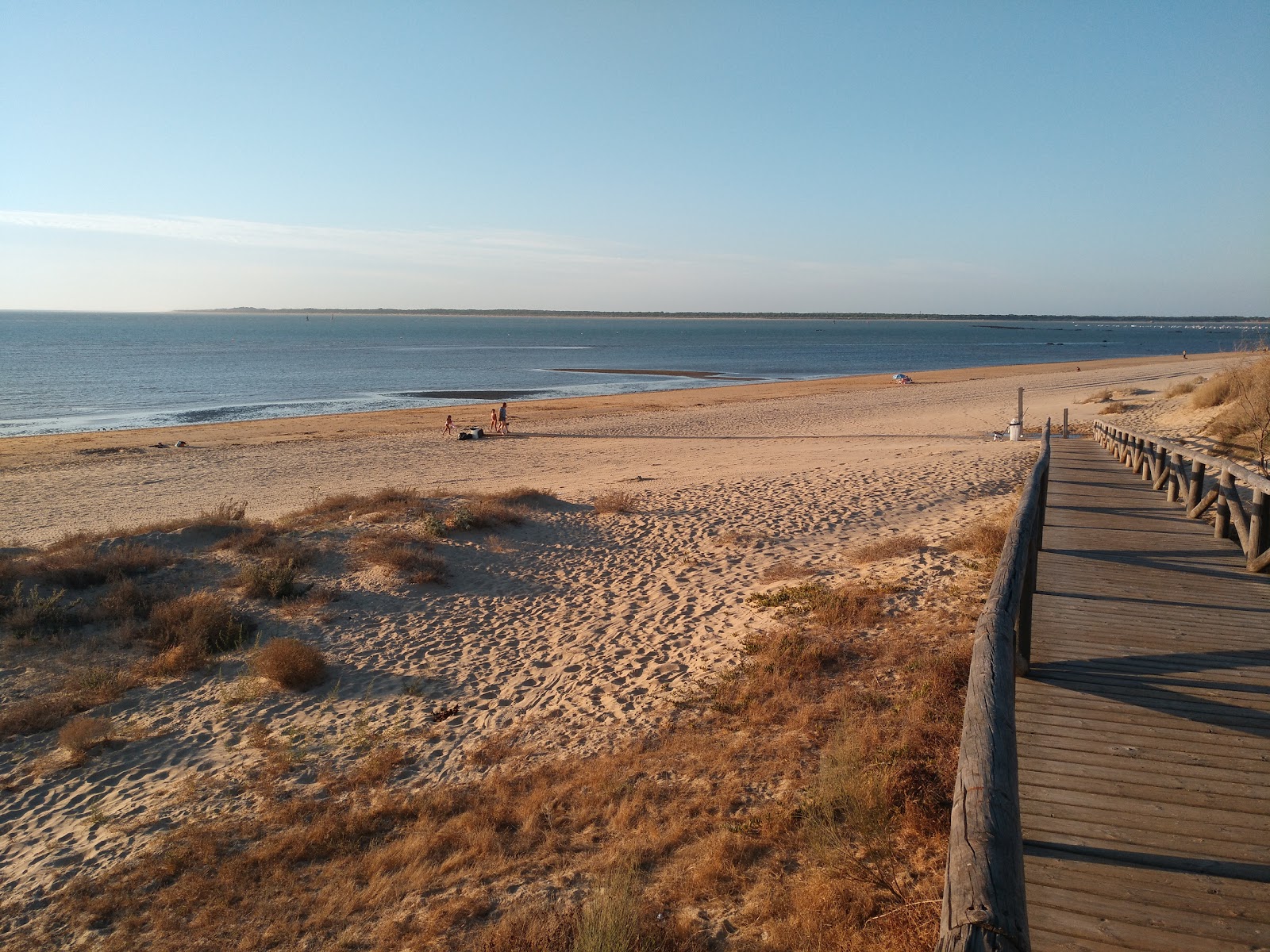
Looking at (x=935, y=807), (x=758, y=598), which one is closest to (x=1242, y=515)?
(x=758, y=598)

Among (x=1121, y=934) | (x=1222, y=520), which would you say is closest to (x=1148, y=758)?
(x=1121, y=934)

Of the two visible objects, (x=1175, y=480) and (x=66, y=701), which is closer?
(x=66, y=701)

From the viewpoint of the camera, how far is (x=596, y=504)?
51.1 feet

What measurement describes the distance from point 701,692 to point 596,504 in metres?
8.54

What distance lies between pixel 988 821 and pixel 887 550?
907 cm

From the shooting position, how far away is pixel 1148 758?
160 inches

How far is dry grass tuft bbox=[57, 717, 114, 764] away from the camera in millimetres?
6758

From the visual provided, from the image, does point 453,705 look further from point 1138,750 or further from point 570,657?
point 1138,750

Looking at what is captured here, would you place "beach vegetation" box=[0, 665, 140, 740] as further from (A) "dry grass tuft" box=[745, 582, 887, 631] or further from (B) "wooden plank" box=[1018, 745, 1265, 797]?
(B) "wooden plank" box=[1018, 745, 1265, 797]

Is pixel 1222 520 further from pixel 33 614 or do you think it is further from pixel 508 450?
pixel 508 450

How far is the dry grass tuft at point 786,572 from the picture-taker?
1056 cm

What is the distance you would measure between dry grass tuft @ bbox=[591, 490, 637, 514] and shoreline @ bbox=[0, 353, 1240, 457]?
1724 centimetres

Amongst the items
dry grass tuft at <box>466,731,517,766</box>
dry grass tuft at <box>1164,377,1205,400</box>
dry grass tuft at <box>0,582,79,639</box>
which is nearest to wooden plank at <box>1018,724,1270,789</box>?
dry grass tuft at <box>466,731,517,766</box>

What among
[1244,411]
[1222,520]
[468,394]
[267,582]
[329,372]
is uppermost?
[329,372]
